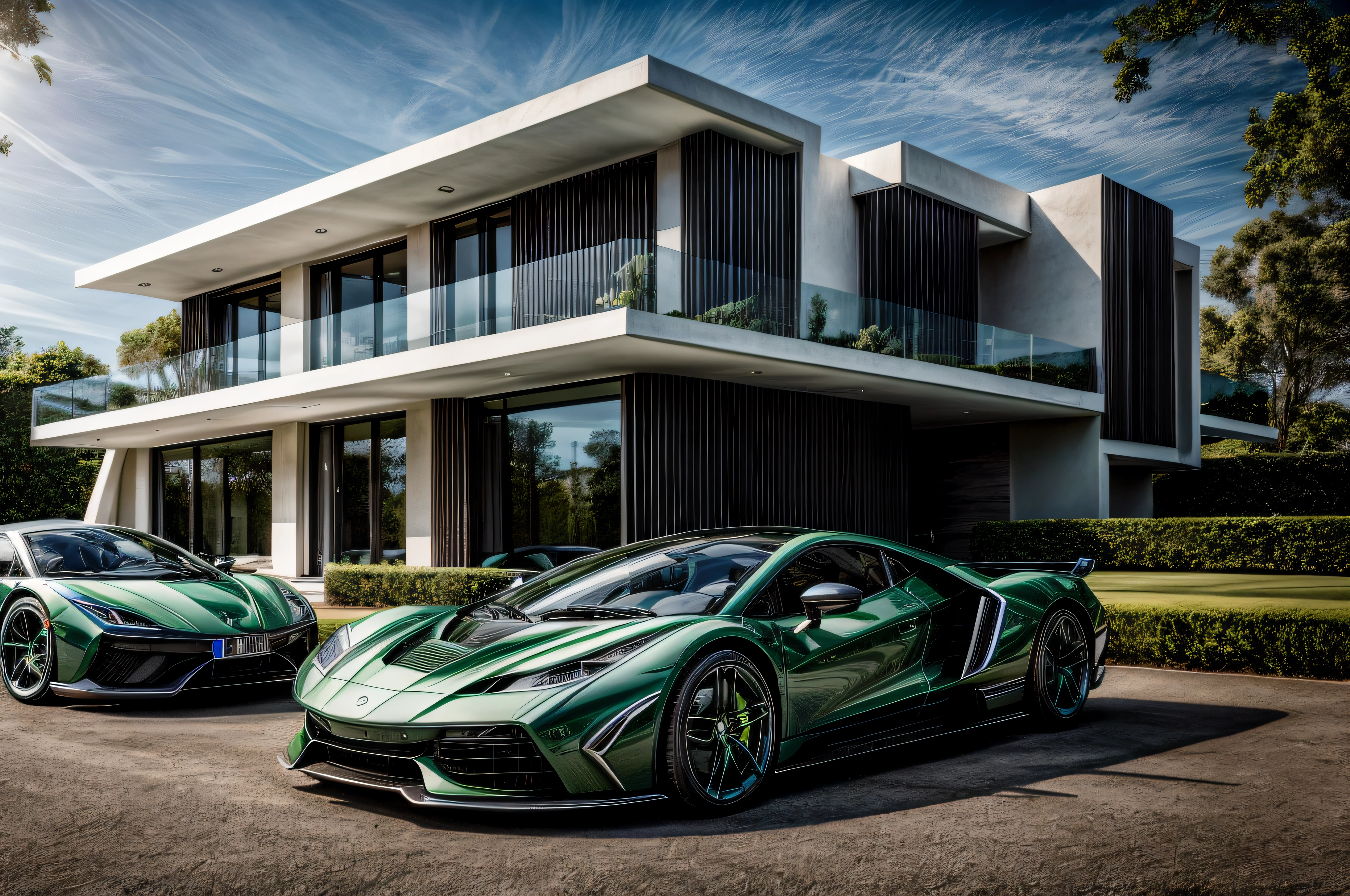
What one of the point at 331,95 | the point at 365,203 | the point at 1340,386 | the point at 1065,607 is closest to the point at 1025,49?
the point at 365,203

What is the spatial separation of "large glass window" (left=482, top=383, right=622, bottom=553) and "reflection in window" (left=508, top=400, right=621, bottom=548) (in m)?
0.01

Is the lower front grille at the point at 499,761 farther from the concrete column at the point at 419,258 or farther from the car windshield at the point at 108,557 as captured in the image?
the concrete column at the point at 419,258

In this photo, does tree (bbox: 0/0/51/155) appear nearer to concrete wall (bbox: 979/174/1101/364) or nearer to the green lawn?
the green lawn

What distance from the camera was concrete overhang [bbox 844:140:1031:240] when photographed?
19.7m

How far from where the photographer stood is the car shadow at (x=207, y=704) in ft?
21.3

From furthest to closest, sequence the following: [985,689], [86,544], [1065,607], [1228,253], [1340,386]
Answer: [1228,253] < [1340,386] < [86,544] < [1065,607] < [985,689]

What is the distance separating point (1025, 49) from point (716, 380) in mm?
14943

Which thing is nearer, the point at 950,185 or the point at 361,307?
the point at 361,307

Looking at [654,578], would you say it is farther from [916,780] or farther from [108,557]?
[108,557]

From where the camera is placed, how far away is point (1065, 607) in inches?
229

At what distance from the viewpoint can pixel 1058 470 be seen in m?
22.8

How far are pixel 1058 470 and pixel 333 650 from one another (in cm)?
2101

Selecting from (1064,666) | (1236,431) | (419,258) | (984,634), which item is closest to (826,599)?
(984,634)

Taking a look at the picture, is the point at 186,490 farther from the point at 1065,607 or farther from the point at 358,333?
the point at 1065,607
